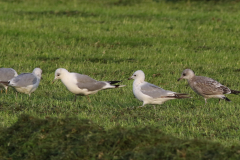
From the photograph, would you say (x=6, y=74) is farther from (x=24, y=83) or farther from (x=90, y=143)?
(x=90, y=143)

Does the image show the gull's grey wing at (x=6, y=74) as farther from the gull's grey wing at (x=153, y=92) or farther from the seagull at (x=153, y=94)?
the gull's grey wing at (x=153, y=92)

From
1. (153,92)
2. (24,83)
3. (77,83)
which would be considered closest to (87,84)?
(77,83)

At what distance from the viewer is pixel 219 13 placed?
2322 cm

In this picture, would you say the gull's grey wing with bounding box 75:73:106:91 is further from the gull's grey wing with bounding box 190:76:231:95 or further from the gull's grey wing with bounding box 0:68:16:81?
the gull's grey wing with bounding box 190:76:231:95

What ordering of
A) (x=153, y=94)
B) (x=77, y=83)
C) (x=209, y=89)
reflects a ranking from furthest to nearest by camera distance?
(x=209, y=89) < (x=77, y=83) < (x=153, y=94)

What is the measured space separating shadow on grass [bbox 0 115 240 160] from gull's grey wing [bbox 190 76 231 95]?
423 cm

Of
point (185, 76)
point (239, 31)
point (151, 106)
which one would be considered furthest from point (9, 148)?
point (239, 31)

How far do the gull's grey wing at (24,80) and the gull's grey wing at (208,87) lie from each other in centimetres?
412

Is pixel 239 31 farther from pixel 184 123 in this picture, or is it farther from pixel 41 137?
pixel 41 137

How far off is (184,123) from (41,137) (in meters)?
2.87

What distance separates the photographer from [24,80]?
431 inches

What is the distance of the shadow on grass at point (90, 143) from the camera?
6121 mm

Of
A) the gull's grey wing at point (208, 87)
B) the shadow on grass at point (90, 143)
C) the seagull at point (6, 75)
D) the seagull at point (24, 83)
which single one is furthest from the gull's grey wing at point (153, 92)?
the seagull at point (6, 75)

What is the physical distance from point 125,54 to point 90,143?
10.6 metres
